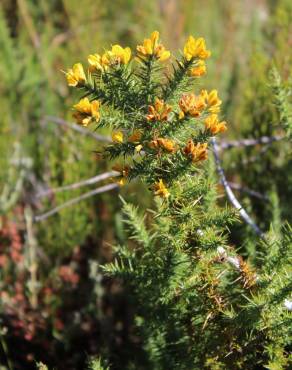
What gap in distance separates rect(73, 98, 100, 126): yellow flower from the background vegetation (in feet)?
2.15

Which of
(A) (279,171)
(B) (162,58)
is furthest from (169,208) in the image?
(A) (279,171)

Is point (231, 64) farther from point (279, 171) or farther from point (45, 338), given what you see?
point (45, 338)

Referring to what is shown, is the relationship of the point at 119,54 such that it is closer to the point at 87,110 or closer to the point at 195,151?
the point at 87,110

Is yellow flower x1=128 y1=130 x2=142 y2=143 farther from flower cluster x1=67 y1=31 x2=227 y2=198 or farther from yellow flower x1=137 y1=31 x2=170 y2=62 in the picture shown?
yellow flower x1=137 y1=31 x2=170 y2=62

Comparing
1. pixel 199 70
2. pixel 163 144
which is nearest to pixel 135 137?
pixel 163 144

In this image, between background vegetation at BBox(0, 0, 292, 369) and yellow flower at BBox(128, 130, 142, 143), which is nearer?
Result: yellow flower at BBox(128, 130, 142, 143)

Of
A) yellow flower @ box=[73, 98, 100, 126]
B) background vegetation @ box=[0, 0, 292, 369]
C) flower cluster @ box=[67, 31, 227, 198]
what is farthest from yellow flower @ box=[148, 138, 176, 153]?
background vegetation @ box=[0, 0, 292, 369]

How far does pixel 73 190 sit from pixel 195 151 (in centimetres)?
123

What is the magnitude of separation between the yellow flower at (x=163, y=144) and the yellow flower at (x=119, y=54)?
0.53 ft

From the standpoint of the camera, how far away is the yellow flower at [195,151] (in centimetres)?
91

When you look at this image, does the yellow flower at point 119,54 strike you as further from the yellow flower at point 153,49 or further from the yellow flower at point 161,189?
the yellow flower at point 161,189

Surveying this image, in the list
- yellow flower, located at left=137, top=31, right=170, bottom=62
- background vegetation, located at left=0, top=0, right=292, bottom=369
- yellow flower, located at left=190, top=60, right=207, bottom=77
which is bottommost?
background vegetation, located at left=0, top=0, right=292, bottom=369

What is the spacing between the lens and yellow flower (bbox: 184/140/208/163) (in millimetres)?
910

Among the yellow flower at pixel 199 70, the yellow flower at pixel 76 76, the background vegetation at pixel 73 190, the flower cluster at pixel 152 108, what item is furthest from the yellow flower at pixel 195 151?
the background vegetation at pixel 73 190
